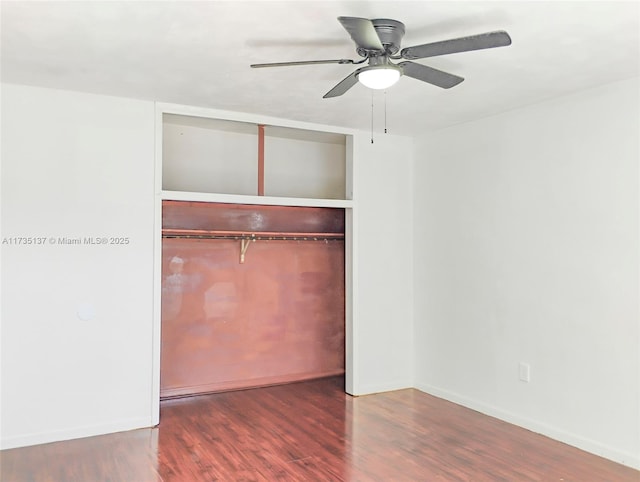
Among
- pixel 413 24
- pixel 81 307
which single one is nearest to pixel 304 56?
pixel 413 24

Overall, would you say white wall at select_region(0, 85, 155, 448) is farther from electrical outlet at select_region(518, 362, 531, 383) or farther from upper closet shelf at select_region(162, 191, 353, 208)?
electrical outlet at select_region(518, 362, 531, 383)

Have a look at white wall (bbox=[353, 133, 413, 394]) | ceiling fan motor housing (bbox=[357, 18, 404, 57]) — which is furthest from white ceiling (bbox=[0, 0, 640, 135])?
white wall (bbox=[353, 133, 413, 394])

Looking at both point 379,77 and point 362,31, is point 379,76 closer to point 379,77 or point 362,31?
point 379,77

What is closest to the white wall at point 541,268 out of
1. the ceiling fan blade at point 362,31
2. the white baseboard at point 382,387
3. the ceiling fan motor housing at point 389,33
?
the white baseboard at point 382,387

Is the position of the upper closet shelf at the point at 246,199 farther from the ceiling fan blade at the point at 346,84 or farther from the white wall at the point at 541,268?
the ceiling fan blade at the point at 346,84

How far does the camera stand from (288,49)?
2.96m

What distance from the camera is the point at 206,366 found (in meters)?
4.96

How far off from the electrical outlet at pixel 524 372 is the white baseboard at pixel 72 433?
3.00 metres

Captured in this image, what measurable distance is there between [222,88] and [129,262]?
153cm

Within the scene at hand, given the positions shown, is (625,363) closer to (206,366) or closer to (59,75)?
(206,366)

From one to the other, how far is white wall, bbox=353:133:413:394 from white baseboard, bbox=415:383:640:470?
0.51 metres

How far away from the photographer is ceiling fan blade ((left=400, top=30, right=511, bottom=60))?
2262 millimetres

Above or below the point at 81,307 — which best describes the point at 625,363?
below

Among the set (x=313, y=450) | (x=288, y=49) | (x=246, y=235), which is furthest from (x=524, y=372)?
(x=288, y=49)
